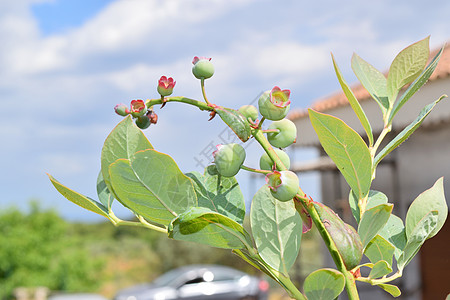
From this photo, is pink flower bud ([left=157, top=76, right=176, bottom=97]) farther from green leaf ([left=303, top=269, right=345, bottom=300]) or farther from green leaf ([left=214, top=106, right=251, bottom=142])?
green leaf ([left=303, top=269, right=345, bottom=300])

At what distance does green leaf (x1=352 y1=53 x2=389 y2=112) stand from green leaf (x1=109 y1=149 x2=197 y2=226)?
0.20m

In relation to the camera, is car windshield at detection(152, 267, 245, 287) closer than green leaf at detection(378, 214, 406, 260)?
No

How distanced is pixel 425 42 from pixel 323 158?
486 cm

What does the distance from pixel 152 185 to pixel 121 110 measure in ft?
0.23

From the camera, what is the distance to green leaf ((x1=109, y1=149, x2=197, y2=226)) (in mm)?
325

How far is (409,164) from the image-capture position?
4.02 meters

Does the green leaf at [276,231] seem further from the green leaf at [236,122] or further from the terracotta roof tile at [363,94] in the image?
the terracotta roof tile at [363,94]

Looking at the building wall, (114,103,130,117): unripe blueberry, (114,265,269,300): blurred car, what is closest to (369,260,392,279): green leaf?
(114,103,130,117): unripe blueberry

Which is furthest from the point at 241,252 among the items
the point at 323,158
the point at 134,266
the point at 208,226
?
the point at 134,266

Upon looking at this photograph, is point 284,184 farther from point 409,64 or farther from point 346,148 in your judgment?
point 409,64

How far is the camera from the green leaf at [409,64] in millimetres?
428

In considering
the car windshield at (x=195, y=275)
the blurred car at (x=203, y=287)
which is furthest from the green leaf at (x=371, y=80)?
the car windshield at (x=195, y=275)

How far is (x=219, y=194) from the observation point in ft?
1.22

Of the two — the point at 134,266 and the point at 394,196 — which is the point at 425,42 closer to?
the point at 394,196
